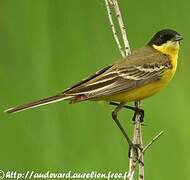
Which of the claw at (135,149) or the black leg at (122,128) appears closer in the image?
the claw at (135,149)

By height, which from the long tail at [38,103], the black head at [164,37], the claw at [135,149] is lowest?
the claw at [135,149]

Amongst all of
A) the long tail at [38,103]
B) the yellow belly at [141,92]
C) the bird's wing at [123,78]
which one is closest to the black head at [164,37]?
the bird's wing at [123,78]

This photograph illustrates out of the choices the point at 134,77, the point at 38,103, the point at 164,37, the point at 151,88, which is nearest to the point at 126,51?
the point at 134,77

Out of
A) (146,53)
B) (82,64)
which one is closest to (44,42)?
(82,64)

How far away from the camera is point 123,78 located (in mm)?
3662

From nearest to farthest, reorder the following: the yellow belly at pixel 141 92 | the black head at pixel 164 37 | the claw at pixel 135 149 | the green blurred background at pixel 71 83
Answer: the claw at pixel 135 149
the green blurred background at pixel 71 83
the yellow belly at pixel 141 92
the black head at pixel 164 37

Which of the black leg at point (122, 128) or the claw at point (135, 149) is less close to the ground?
the black leg at point (122, 128)

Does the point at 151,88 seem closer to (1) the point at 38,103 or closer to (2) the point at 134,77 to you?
(2) the point at 134,77

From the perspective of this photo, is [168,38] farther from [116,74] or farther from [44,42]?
[44,42]

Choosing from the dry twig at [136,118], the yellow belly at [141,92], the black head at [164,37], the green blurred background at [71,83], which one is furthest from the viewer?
the black head at [164,37]

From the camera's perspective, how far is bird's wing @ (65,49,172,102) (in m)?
3.39

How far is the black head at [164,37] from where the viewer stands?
3.88m

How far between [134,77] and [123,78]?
74mm

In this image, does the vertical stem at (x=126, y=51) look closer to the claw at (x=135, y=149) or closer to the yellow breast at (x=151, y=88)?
the claw at (x=135, y=149)
